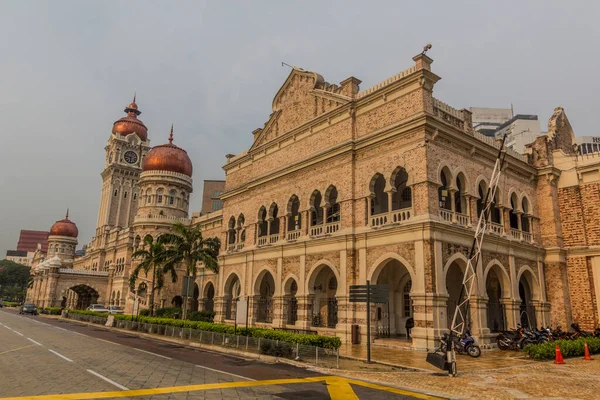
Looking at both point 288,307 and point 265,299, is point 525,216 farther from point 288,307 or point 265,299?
point 265,299

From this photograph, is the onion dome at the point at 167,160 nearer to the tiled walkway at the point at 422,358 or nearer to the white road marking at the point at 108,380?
the tiled walkway at the point at 422,358

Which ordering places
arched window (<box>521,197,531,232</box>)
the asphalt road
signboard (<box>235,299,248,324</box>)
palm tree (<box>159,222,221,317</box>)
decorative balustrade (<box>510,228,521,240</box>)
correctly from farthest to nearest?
palm tree (<box>159,222,221,317</box>) → arched window (<box>521,197,531,232</box>) → decorative balustrade (<box>510,228,521,240</box>) → signboard (<box>235,299,248,324</box>) → the asphalt road

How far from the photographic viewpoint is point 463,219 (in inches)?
830

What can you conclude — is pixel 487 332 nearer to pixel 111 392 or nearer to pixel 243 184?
pixel 111 392

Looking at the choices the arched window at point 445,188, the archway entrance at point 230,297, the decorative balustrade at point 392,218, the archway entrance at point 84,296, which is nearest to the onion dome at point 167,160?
the archway entrance at point 84,296

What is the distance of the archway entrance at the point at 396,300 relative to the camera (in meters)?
23.6

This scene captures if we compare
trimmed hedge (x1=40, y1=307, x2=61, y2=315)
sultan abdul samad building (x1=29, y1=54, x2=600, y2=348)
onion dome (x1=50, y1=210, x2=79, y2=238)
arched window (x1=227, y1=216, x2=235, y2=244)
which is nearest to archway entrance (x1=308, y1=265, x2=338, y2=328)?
sultan abdul samad building (x1=29, y1=54, x2=600, y2=348)

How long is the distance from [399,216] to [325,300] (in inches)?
349

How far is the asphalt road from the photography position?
9.15 metres

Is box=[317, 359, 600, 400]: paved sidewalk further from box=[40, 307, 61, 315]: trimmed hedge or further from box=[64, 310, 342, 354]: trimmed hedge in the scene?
box=[40, 307, 61, 315]: trimmed hedge

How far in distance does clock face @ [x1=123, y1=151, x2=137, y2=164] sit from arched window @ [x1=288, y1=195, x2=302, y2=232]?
175ft

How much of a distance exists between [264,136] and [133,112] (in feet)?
196

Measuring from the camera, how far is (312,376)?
40.8 ft

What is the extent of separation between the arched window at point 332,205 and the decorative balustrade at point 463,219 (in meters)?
6.84
